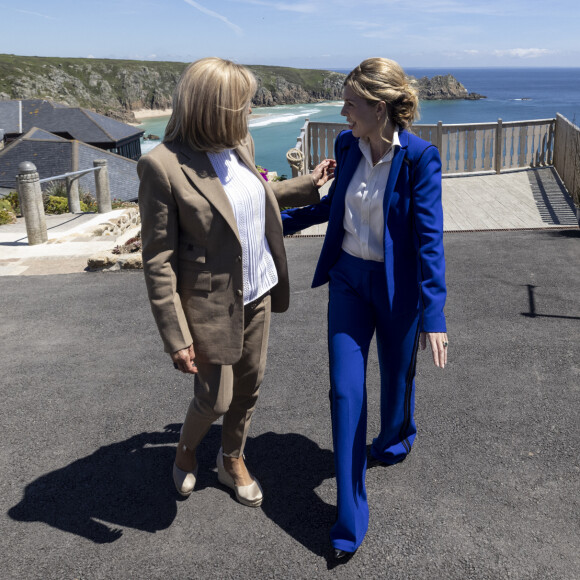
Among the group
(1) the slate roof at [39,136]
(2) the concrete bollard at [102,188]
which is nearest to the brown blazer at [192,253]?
(2) the concrete bollard at [102,188]

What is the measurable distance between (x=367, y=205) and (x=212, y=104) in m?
0.84

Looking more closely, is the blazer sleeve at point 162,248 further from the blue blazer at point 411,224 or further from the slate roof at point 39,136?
the slate roof at point 39,136

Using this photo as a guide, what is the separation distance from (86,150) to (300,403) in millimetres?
17371

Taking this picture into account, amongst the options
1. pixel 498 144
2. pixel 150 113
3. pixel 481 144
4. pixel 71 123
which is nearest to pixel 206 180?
pixel 481 144

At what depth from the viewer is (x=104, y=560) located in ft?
9.23

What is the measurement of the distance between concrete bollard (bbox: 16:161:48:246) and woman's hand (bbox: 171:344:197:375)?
743 cm

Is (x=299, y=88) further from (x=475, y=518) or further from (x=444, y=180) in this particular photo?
(x=475, y=518)

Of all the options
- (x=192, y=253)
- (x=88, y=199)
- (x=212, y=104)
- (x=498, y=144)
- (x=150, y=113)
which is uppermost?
(x=150, y=113)

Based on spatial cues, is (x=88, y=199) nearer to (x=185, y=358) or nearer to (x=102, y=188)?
(x=102, y=188)

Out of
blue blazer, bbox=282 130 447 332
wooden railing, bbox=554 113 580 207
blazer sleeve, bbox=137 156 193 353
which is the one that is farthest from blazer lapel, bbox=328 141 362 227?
wooden railing, bbox=554 113 580 207

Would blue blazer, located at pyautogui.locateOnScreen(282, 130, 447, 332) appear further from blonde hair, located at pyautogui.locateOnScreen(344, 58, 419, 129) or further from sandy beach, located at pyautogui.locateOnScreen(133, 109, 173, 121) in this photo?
sandy beach, located at pyautogui.locateOnScreen(133, 109, 173, 121)

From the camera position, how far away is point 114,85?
145625 mm

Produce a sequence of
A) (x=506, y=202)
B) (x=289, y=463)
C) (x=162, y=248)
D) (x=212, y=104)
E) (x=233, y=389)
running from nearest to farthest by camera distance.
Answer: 1. (x=212, y=104)
2. (x=162, y=248)
3. (x=233, y=389)
4. (x=289, y=463)
5. (x=506, y=202)

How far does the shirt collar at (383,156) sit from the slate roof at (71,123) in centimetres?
2578
